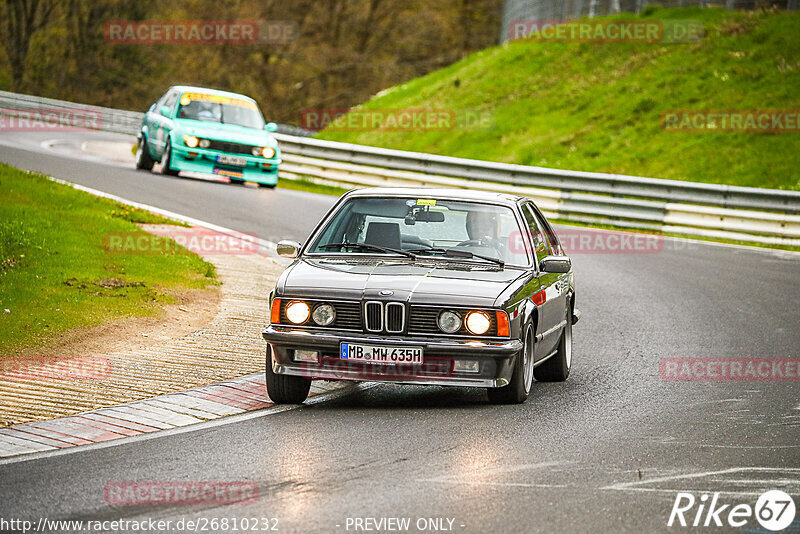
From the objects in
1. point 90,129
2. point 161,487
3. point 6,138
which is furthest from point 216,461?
point 90,129

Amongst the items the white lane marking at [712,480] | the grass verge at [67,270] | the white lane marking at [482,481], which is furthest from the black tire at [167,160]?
the white lane marking at [712,480]

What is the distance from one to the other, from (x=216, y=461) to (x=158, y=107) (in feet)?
63.6

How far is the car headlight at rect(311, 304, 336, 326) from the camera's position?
27.5 feet

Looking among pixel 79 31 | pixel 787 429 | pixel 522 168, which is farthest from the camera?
pixel 79 31

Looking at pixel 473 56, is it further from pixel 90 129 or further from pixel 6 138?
pixel 6 138

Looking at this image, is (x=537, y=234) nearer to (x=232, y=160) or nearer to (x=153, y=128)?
(x=232, y=160)

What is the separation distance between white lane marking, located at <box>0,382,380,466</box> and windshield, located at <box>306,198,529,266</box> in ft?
3.59

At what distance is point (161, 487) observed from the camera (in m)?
6.34

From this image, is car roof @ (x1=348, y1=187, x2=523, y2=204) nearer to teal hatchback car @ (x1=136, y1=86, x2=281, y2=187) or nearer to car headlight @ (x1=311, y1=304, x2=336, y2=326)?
car headlight @ (x1=311, y1=304, x2=336, y2=326)

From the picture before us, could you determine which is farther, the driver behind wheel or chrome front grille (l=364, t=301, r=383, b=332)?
the driver behind wheel

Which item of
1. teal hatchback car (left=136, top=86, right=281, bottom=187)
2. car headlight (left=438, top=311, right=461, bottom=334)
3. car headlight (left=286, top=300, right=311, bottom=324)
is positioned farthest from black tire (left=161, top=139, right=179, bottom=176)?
car headlight (left=438, top=311, right=461, bottom=334)

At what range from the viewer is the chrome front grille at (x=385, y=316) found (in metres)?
8.27

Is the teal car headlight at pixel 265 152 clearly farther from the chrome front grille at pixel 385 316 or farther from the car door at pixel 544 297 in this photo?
the chrome front grille at pixel 385 316

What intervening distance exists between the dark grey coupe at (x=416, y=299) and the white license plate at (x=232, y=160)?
14755 mm
